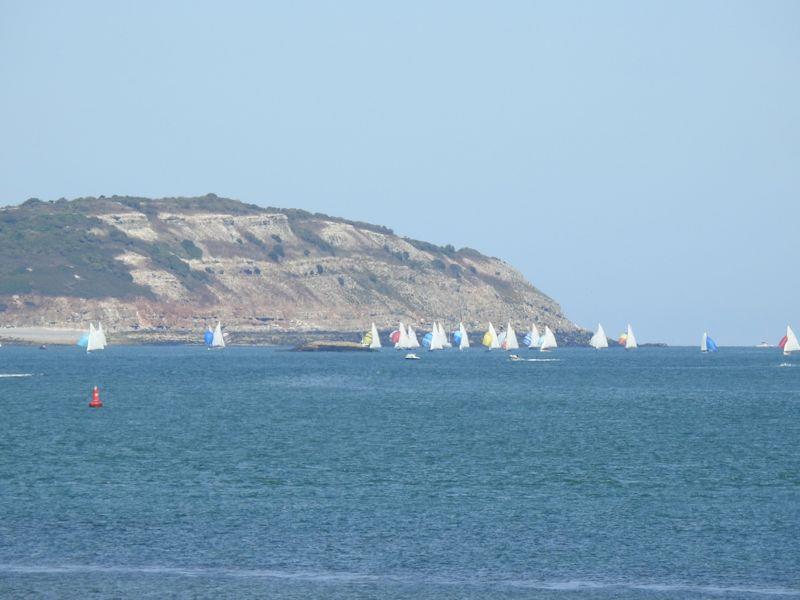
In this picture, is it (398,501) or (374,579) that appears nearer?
(374,579)

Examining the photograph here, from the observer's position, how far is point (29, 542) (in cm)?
3769

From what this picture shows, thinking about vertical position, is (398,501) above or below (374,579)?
above

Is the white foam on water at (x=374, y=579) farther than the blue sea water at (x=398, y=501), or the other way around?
the blue sea water at (x=398, y=501)

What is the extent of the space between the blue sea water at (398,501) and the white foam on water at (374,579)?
94 millimetres

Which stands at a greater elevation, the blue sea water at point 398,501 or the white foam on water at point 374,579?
the blue sea water at point 398,501

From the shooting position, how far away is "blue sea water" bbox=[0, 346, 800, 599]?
3369cm

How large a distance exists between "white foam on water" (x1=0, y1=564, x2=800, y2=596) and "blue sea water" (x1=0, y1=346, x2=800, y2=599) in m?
0.09

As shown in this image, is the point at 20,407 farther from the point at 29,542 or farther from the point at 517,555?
the point at 517,555

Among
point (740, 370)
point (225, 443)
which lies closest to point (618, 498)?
point (225, 443)

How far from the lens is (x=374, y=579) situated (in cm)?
3356

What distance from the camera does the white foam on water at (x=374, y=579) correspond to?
32.4 m

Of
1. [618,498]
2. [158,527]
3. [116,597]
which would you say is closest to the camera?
[116,597]

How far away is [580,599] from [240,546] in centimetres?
1061

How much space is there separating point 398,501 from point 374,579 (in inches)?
504
